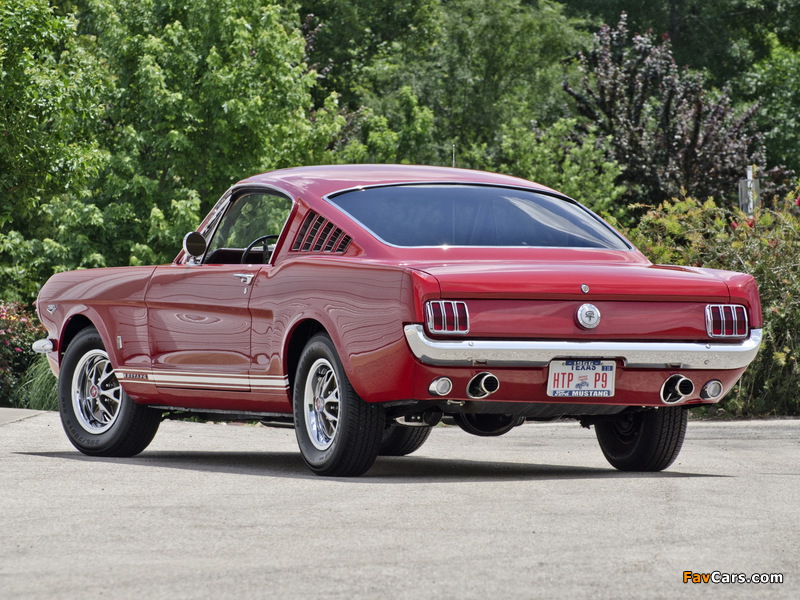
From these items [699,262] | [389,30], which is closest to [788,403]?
[699,262]

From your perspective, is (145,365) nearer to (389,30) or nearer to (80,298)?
(80,298)

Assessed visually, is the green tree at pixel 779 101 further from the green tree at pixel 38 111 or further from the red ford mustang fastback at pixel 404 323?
the red ford mustang fastback at pixel 404 323

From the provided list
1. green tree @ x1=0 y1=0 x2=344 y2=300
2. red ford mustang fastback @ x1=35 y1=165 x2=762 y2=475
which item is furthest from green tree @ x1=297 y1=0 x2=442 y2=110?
red ford mustang fastback @ x1=35 y1=165 x2=762 y2=475

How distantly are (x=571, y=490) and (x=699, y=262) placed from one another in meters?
8.72

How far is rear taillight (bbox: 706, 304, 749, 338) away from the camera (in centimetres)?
763

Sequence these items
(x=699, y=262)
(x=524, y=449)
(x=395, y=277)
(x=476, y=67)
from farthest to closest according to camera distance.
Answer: (x=476, y=67)
(x=699, y=262)
(x=524, y=449)
(x=395, y=277)

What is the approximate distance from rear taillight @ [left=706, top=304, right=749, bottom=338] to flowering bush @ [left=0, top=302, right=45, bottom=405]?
39.6 ft

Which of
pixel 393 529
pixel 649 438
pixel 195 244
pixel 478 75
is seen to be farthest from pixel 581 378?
pixel 478 75

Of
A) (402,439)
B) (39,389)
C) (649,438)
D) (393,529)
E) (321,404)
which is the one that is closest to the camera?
(393,529)

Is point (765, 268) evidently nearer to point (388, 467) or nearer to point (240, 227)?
point (388, 467)

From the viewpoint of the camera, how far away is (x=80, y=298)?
970cm

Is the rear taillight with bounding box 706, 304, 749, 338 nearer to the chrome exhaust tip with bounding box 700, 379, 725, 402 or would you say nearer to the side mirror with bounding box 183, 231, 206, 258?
the chrome exhaust tip with bounding box 700, 379, 725, 402

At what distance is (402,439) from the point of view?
33.3 ft

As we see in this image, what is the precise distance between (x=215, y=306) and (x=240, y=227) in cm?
72
